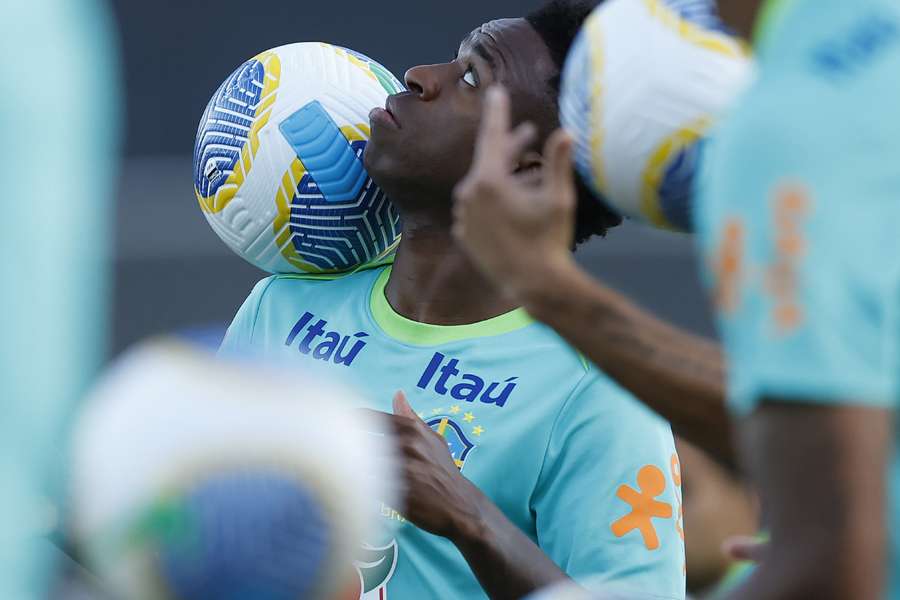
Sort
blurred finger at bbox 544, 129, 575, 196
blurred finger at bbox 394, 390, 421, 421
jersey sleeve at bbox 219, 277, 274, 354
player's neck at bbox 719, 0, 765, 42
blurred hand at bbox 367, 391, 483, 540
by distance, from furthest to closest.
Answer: jersey sleeve at bbox 219, 277, 274, 354, blurred finger at bbox 394, 390, 421, 421, blurred hand at bbox 367, 391, 483, 540, blurred finger at bbox 544, 129, 575, 196, player's neck at bbox 719, 0, 765, 42

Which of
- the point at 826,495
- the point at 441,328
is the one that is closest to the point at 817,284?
the point at 826,495

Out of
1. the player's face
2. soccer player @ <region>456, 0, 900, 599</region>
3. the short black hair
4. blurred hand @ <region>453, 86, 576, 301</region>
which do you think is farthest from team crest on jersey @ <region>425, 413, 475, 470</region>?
soccer player @ <region>456, 0, 900, 599</region>

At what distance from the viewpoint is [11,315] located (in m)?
1.46

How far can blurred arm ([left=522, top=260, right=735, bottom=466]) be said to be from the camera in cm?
198

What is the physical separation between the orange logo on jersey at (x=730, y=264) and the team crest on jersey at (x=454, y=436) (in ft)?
4.58

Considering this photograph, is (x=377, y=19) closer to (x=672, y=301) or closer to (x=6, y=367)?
(x=672, y=301)

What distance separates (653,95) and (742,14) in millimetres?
254

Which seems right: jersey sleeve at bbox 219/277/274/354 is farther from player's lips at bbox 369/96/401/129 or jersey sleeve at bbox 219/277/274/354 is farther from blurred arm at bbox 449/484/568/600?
blurred arm at bbox 449/484/568/600

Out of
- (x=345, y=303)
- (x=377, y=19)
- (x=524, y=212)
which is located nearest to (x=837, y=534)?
(x=524, y=212)

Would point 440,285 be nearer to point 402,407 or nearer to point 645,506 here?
point 402,407

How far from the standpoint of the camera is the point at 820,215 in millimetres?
1524

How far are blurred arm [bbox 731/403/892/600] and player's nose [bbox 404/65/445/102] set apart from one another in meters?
1.78

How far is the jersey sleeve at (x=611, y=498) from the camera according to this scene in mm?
2861

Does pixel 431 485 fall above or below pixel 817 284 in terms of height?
below
